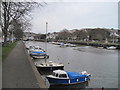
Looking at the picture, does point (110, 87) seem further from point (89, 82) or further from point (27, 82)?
point (27, 82)

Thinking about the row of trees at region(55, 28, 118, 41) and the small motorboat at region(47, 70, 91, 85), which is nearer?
the small motorboat at region(47, 70, 91, 85)

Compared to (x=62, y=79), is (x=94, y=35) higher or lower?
higher

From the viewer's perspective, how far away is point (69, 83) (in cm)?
1390

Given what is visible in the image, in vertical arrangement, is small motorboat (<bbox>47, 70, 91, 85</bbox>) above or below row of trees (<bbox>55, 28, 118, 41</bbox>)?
below

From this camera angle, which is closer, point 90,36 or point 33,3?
point 33,3

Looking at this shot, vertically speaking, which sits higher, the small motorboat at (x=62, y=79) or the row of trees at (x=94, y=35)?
the row of trees at (x=94, y=35)

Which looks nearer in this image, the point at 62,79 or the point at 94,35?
the point at 62,79

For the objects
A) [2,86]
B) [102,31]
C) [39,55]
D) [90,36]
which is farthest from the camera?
Result: [90,36]

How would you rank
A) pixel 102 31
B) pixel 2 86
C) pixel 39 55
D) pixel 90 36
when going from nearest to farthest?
1. pixel 2 86
2. pixel 39 55
3. pixel 102 31
4. pixel 90 36

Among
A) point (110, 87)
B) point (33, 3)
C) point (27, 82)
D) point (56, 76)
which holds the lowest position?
point (110, 87)

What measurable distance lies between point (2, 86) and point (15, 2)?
11.1 m

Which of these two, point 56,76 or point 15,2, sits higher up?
point 15,2

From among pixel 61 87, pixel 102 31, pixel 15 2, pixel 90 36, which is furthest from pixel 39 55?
pixel 90 36

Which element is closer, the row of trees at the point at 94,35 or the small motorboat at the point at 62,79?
the small motorboat at the point at 62,79
